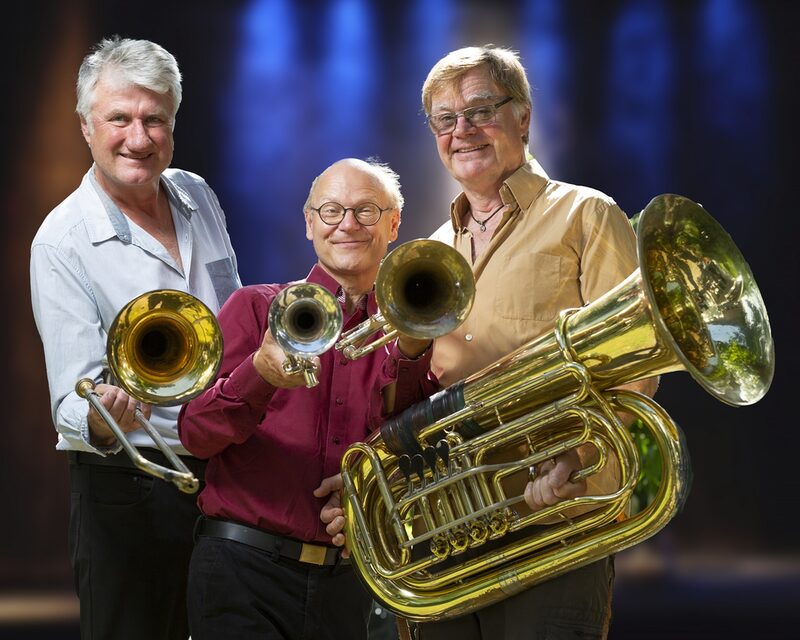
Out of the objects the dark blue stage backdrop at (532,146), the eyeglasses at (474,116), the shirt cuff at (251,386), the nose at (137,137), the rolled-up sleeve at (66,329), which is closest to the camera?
the shirt cuff at (251,386)

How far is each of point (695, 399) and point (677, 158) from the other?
3.66 feet

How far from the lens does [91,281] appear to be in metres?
2.53

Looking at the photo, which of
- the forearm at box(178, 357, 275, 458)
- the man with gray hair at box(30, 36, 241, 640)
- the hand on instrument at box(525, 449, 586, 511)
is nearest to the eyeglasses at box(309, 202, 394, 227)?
the forearm at box(178, 357, 275, 458)

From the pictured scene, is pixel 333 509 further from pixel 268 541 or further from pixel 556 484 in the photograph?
pixel 556 484

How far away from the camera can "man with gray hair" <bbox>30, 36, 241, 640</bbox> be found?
8.16 ft

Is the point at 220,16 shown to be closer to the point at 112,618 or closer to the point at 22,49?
the point at 22,49

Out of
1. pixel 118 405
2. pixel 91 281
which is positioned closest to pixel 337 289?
pixel 118 405

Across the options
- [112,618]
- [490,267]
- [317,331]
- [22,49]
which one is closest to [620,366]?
[490,267]

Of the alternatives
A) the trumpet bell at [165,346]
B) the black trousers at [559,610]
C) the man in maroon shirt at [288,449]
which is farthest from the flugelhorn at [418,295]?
the black trousers at [559,610]

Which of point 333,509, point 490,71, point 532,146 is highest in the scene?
point 532,146

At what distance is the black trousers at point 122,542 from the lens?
2.50m

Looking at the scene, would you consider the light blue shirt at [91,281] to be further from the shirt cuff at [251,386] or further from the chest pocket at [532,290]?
the chest pocket at [532,290]

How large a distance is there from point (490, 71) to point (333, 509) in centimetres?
88

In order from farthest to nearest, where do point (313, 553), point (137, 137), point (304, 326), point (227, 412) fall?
point (137, 137), point (313, 553), point (227, 412), point (304, 326)
